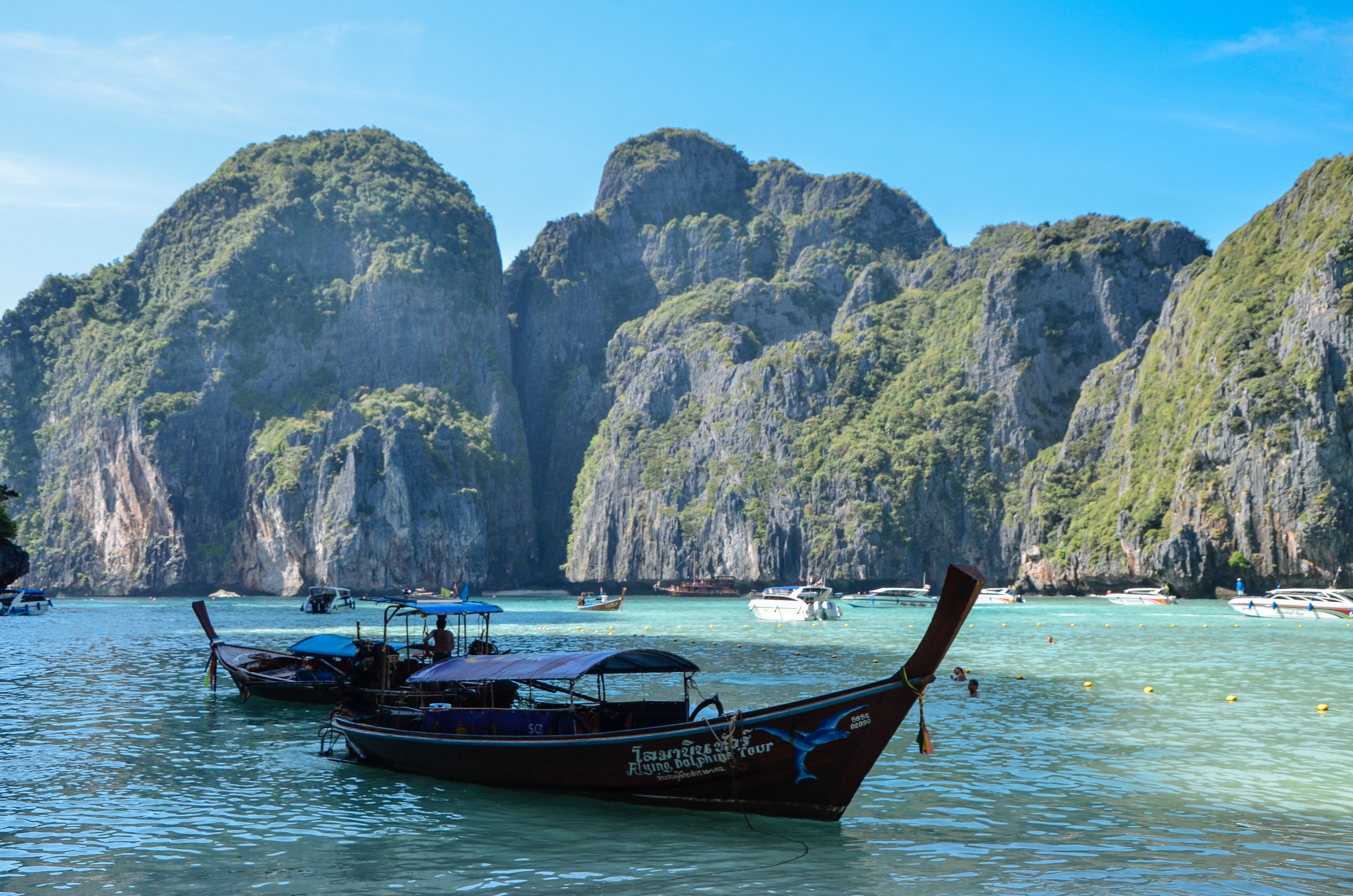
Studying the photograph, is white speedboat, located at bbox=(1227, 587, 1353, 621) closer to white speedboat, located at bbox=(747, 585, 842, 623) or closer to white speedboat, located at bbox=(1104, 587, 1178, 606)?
white speedboat, located at bbox=(1104, 587, 1178, 606)

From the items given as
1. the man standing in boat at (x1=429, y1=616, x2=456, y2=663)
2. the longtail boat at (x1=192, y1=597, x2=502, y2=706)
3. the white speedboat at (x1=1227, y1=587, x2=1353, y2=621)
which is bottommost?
the white speedboat at (x1=1227, y1=587, x2=1353, y2=621)

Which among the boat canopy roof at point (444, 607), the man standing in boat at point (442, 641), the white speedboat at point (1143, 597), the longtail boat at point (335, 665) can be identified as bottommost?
the white speedboat at point (1143, 597)

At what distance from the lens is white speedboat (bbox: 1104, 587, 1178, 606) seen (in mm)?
90875

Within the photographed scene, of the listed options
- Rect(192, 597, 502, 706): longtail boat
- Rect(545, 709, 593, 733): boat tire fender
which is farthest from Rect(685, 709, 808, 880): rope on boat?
Rect(192, 597, 502, 706): longtail boat

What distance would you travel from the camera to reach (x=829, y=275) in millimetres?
199375

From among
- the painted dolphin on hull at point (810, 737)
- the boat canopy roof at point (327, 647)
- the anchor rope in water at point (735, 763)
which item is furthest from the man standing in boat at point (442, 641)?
the painted dolphin on hull at point (810, 737)

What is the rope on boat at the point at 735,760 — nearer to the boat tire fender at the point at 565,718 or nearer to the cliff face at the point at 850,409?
the boat tire fender at the point at 565,718

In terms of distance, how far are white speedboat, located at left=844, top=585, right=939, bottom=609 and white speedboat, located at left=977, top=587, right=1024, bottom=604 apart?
522 centimetres

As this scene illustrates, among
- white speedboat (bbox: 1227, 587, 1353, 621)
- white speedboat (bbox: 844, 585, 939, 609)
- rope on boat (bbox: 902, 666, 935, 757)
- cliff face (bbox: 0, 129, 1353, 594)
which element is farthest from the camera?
cliff face (bbox: 0, 129, 1353, 594)

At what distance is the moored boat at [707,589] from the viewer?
5689 inches

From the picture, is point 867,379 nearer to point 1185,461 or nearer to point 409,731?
point 1185,461

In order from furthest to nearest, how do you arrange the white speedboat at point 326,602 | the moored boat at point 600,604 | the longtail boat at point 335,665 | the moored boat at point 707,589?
the moored boat at point 707,589 → the moored boat at point 600,604 → the white speedboat at point 326,602 → the longtail boat at point 335,665

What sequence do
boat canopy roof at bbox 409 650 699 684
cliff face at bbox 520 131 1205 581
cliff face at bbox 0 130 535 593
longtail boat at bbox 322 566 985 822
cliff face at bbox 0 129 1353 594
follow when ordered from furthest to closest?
cliff face at bbox 0 130 535 593 < cliff face at bbox 520 131 1205 581 < cliff face at bbox 0 129 1353 594 < boat canopy roof at bbox 409 650 699 684 < longtail boat at bbox 322 566 985 822

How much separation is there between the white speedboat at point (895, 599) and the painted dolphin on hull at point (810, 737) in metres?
84.5
